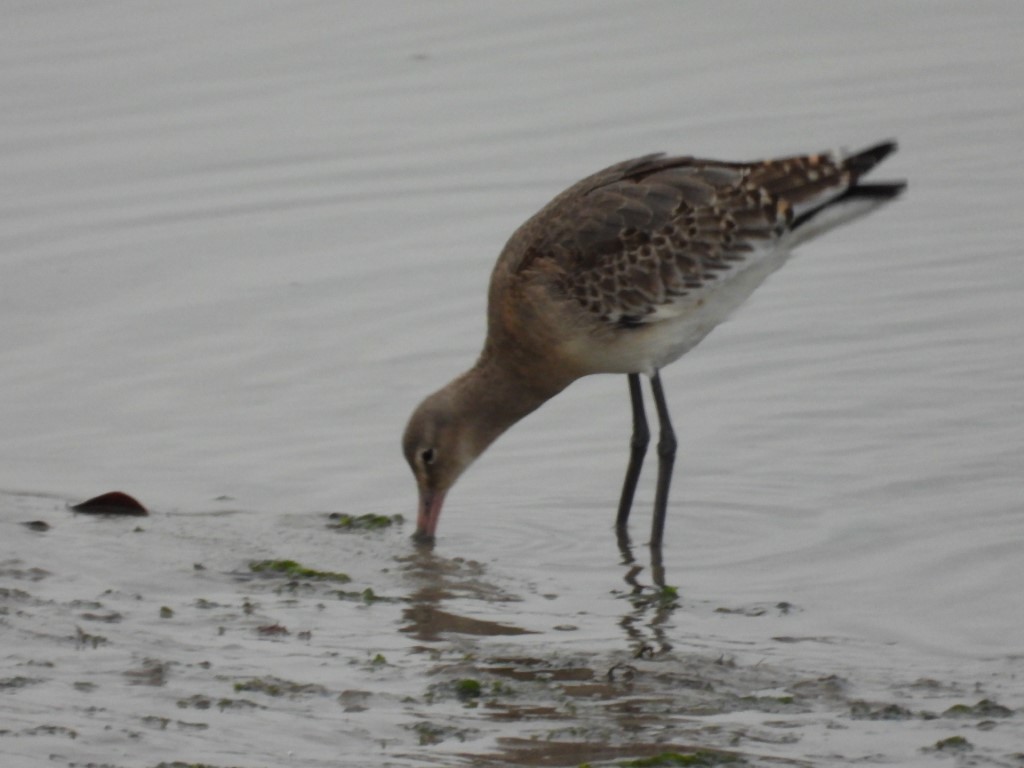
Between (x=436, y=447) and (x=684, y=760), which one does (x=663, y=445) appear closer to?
(x=436, y=447)

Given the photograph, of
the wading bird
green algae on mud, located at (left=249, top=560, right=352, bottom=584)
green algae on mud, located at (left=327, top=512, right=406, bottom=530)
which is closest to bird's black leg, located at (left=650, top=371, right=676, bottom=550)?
the wading bird

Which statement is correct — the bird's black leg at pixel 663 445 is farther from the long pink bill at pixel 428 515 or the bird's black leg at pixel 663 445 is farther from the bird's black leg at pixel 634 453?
the long pink bill at pixel 428 515

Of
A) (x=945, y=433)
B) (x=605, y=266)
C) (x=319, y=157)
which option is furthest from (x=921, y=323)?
(x=319, y=157)

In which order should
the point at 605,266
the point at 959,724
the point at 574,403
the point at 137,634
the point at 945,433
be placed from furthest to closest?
the point at 574,403
the point at 945,433
the point at 605,266
the point at 137,634
the point at 959,724

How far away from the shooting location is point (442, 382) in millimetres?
9797

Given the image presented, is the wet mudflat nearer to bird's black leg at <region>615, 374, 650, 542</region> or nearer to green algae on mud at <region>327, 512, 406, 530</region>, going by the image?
green algae on mud at <region>327, 512, 406, 530</region>

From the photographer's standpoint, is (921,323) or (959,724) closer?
(959,724)

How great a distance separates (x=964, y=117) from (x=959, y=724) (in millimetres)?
8111

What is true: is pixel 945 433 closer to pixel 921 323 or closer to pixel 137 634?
pixel 921 323

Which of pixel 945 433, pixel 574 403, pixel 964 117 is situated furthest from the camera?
pixel 964 117

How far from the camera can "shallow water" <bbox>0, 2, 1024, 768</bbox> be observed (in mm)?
5801

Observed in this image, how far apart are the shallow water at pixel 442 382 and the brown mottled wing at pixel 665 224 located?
946 mm

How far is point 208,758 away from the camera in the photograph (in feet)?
16.9

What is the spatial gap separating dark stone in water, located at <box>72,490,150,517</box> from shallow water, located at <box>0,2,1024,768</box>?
111 mm
